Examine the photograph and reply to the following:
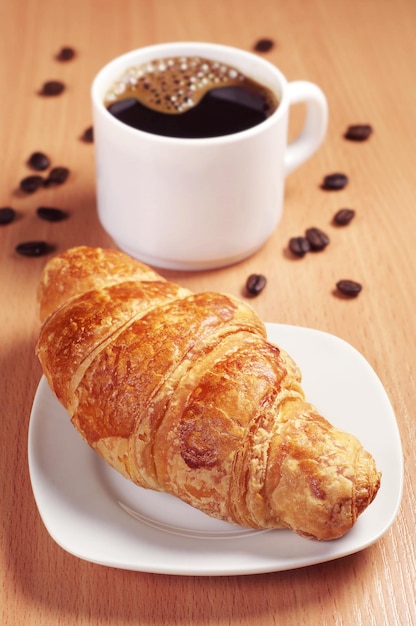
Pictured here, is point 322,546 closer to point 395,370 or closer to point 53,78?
point 395,370

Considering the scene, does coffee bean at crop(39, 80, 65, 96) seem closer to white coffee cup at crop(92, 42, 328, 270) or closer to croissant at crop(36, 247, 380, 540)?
white coffee cup at crop(92, 42, 328, 270)

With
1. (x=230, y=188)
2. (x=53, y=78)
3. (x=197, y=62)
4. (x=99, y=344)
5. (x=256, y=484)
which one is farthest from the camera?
(x=53, y=78)

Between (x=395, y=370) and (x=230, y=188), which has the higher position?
(x=230, y=188)

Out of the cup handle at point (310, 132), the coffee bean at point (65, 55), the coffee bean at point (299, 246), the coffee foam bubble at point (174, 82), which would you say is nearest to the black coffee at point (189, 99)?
the coffee foam bubble at point (174, 82)

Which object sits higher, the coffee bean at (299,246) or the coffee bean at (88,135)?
the coffee bean at (88,135)

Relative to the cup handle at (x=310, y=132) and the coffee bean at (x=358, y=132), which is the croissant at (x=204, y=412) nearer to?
the cup handle at (x=310, y=132)

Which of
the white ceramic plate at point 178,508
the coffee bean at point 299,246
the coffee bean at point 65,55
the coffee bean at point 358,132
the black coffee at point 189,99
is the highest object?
the black coffee at point 189,99

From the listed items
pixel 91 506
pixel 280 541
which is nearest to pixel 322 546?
pixel 280 541

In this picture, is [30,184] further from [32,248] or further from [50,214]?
[32,248]
